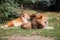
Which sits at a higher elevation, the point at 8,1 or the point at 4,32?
the point at 8,1

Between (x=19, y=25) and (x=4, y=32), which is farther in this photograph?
(x=19, y=25)

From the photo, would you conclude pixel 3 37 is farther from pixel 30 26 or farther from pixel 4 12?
pixel 4 12

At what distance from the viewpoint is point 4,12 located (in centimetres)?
873

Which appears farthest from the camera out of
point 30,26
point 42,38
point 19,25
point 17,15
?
point 17,15

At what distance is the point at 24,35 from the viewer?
7.10 metres

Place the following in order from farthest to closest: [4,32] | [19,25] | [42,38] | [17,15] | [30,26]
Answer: [17,15], [19,25], [30,26], [4,32], [42,38]

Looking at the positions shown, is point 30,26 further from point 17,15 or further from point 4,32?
point 17,15

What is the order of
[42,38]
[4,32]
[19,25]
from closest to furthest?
[42,38]
[4,32]
[19,25]

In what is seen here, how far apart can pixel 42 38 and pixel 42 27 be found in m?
1.18

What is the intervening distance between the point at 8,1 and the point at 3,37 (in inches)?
89.8

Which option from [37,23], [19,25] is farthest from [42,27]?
[19,25]

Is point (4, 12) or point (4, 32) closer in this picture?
point (4, 32)

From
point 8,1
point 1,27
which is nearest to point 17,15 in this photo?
point 8,1

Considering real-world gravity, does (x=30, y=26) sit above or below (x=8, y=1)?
below
